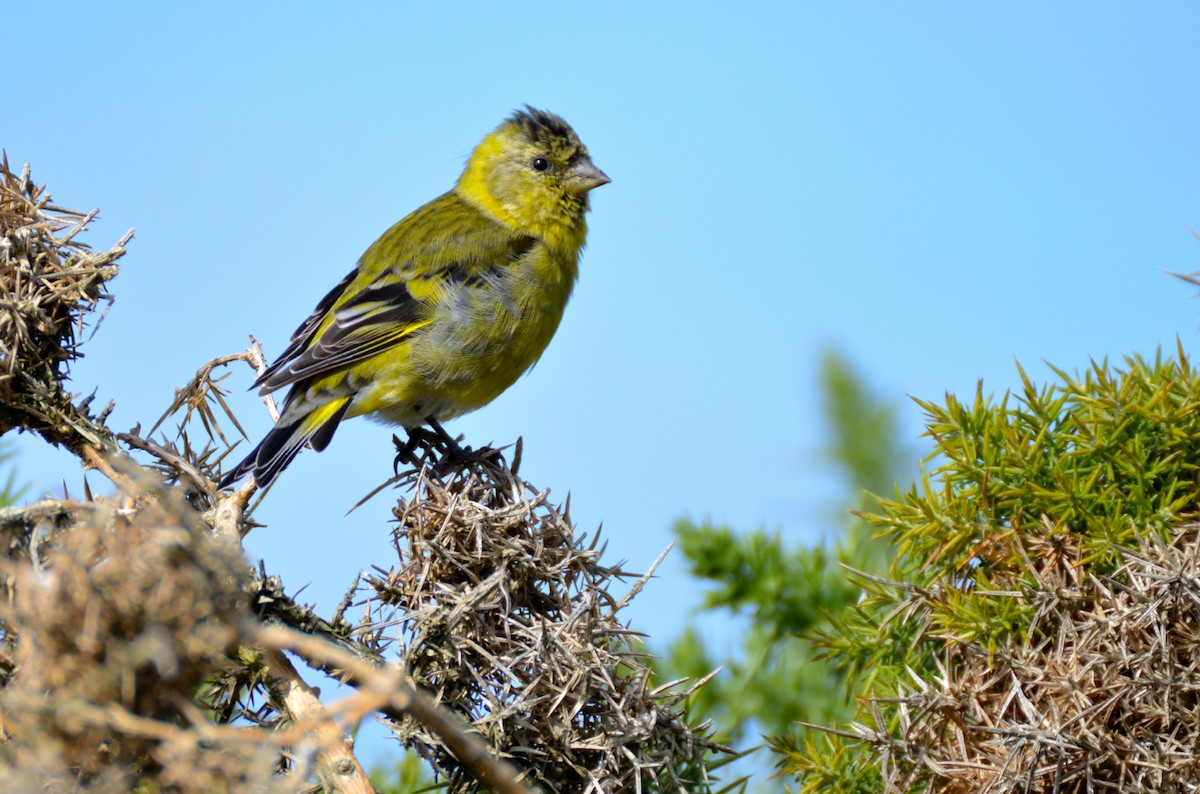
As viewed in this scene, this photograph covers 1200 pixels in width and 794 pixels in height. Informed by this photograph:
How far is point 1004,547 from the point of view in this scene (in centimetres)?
219

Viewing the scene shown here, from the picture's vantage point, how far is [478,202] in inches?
226

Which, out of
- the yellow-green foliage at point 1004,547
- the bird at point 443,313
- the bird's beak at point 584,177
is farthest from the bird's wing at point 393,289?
the yellow-green foliage at point 1004,547

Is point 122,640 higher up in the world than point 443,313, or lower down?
lower down

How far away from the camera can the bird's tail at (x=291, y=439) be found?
3.25 metres

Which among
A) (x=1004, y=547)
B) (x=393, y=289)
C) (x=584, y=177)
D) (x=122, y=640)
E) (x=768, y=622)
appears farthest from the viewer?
(x=584, y=177)

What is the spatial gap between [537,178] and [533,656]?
3831 mm

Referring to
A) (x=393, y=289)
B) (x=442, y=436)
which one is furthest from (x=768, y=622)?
(x=393, y=289)

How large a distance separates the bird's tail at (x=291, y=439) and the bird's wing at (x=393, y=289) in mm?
152

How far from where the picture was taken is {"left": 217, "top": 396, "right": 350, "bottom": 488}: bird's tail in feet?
10.7

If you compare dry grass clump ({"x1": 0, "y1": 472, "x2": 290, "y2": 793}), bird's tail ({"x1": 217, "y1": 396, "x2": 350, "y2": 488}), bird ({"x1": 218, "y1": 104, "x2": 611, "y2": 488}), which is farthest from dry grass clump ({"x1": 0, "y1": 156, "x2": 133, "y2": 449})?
bird ({"x1": 218, "y1": 104, "x2": 611, "y2": 488})

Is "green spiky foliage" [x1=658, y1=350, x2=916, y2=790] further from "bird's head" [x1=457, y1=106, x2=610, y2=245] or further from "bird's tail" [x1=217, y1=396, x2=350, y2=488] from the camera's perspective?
"bird's head" [x1=457, y1=106, x2=610, y2=245]

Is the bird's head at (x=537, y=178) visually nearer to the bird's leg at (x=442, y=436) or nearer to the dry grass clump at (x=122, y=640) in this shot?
the bird's leg at (x=442, y=436)

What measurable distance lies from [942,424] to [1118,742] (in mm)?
659

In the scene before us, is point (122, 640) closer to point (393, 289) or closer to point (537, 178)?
point (393, 289)
